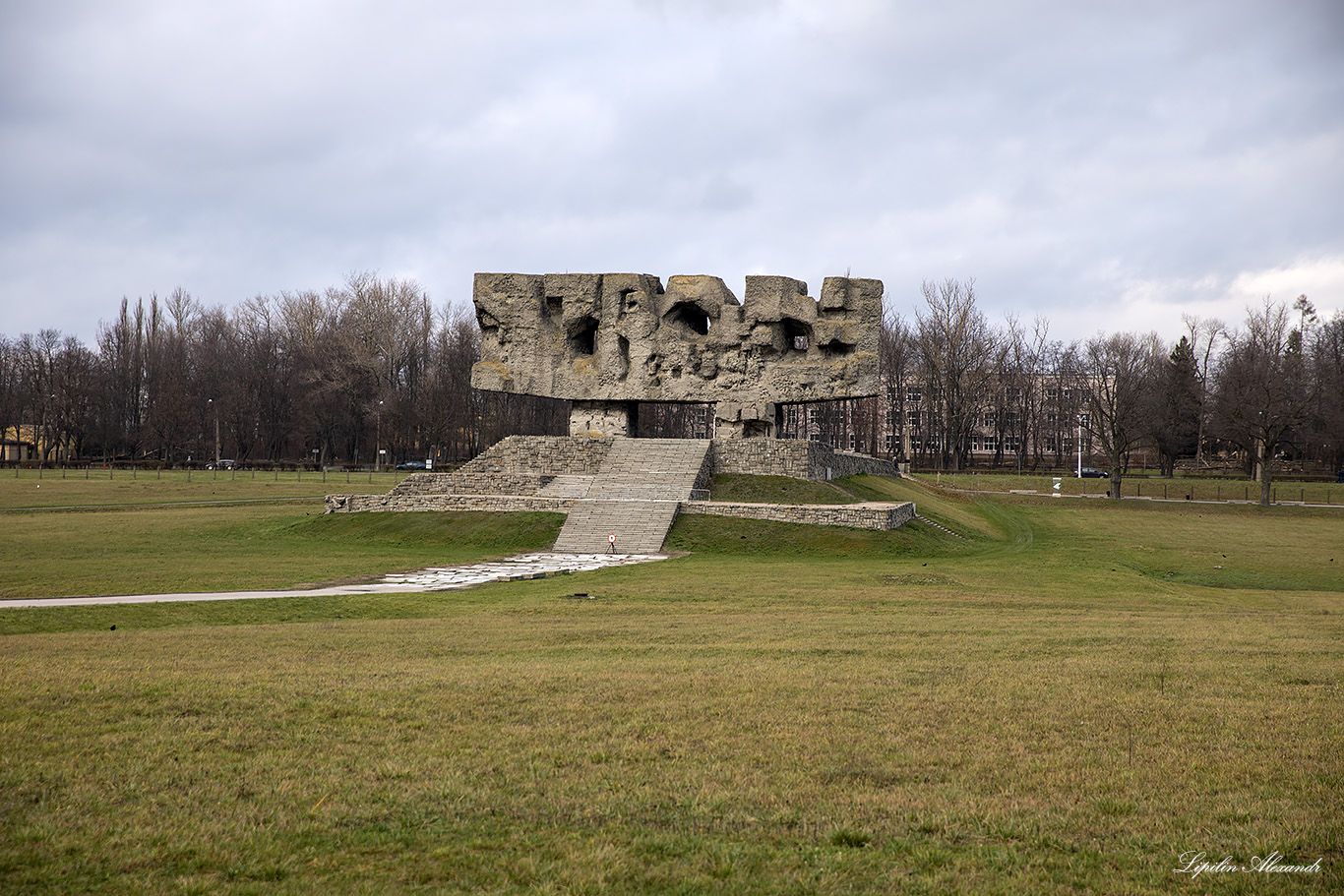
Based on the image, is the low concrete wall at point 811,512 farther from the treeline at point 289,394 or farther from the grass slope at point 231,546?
the treeline at point 289,394

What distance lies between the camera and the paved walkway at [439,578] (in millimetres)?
14992

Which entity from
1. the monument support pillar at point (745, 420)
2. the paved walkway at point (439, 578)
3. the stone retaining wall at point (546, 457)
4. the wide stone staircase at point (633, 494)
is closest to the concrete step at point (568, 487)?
the wide stone staircase at point (633, 494)

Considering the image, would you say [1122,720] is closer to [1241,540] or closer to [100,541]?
[100,541]

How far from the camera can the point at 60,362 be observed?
8500 centimetres

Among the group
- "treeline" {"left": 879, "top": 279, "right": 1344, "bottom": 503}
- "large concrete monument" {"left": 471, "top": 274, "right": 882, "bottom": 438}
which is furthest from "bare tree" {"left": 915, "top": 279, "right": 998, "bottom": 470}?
"large concrete monument" {"left": 471, "top": 274, "right": 882, "bottom": 438}

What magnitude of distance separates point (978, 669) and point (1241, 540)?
1154 inches

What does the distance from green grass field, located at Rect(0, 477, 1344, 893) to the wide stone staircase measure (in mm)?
11821

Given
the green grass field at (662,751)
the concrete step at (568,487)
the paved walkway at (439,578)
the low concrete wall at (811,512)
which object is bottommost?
the paved walkway at (439,578)

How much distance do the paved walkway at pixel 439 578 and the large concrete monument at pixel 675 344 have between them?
458 inches

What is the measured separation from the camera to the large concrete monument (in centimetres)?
3375

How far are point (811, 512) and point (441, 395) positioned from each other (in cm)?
5591

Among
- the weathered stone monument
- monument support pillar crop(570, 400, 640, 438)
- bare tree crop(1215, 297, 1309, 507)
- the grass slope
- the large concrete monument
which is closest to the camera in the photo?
the grass slope

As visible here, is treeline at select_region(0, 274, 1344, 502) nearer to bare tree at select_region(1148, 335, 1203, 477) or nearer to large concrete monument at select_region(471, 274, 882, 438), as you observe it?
bare tree at select_region(1148, 335, 1203, 477)

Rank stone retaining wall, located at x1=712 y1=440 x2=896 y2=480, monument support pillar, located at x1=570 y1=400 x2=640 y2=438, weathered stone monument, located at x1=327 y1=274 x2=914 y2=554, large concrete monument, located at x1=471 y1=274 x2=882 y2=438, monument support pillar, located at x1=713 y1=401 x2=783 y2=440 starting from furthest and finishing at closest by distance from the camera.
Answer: monument support pillar, located at x1=570 y1=400 x2=640 y2=438 < monument support pillar, located at x1=713 y1=401 x2=783 y2=440 < large concrete monument, located at x1=471 y1=274 x2=882 y2=438 < stone retaining wall, located at x1=712 y1=440 x2=896 y2=480 < weathered stone monument, located at x1=327 y1=274 x2=914 y2=554
